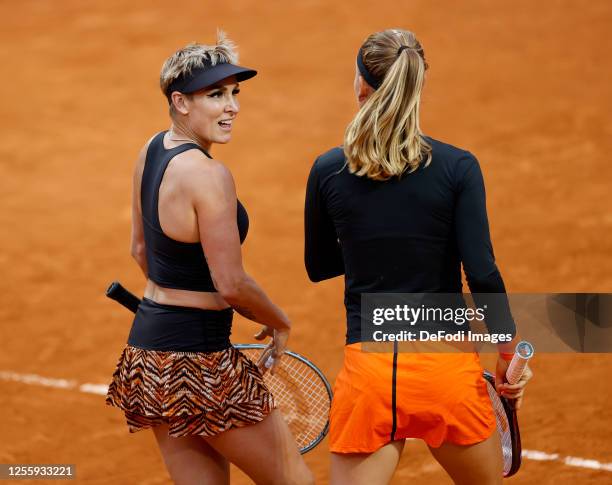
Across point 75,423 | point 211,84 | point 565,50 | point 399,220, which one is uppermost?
point 565,50

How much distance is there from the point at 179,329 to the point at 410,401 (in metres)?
0.94

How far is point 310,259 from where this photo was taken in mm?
3787

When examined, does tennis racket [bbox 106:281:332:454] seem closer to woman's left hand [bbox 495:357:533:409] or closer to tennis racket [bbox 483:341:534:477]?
tennis racket [bbox 483:341:534:477]

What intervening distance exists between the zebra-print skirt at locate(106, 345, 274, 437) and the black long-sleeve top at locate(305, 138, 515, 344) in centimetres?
60

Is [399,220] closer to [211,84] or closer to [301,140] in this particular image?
[211,84]

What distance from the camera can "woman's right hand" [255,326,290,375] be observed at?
406 cm

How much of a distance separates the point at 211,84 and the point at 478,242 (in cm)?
115

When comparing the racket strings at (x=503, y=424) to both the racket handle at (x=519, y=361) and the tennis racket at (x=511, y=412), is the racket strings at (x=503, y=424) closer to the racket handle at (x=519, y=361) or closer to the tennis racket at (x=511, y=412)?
the tennis racket at (x=511, y=412)

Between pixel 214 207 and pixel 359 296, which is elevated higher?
pixel 214 207

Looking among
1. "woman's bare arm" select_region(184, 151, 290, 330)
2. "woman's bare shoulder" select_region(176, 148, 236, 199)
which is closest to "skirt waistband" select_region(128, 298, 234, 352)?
"woman's bare arm" select_region(184, 151, 290, 330)

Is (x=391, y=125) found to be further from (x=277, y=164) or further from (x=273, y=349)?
(x=277, y=164)

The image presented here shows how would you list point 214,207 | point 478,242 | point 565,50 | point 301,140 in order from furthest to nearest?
point 565,50 → point 301,140 → point 214,207 → point 478,242

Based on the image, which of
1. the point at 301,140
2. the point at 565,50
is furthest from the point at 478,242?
the point at 565,50

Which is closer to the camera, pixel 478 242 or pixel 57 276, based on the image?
pixel 478 242
